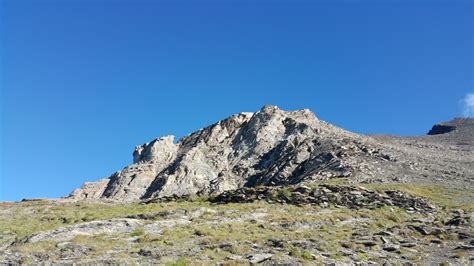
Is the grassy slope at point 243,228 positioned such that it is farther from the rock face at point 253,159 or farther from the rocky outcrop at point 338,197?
the rock face at point 253,159

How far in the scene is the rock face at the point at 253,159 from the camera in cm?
5778

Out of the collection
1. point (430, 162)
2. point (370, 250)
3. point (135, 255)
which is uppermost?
point (430, 162)

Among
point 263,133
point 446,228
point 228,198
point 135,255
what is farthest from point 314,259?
point 263,133

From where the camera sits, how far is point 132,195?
76.9 meters

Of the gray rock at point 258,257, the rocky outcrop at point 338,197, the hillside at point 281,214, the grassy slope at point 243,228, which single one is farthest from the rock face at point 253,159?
the gray rock at point 258,257

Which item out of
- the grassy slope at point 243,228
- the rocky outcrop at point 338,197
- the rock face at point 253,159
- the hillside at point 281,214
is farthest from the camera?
the rock face at point 253,159

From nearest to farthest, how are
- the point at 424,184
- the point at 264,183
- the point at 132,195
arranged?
the point at 424,184 → the point at 264,183 → the point at 132,195

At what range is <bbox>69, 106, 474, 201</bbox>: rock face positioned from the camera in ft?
190

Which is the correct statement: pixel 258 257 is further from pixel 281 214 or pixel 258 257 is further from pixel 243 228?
pixel 281 214

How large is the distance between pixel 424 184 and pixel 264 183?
77.4ft

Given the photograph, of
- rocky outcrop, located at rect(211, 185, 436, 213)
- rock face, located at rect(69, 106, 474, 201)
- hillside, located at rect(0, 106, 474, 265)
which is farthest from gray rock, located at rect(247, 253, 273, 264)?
rock face, located at rect(69, 106, 474, 201)

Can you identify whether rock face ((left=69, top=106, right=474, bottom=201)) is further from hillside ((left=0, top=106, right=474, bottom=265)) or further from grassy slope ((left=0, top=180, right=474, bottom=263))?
grassy slope ((left=0, top=180, right=474, bottom=263))

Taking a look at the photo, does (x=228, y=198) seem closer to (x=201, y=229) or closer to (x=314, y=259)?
(x=201, y=229)

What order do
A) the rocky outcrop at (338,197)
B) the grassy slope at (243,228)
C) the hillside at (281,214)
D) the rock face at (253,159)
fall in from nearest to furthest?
the hillside at (281,214)
the grassy slope at (243,228)
the rocky outcrop at (338,197)
the rock face at (253,159)
